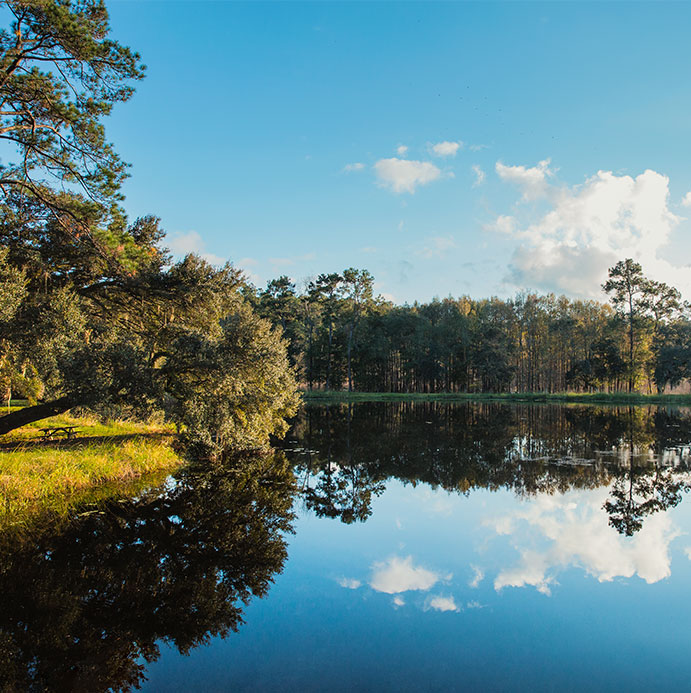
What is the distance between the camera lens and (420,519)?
12.7 m

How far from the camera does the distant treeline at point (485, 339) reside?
224 ft

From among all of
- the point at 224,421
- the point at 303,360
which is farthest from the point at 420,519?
the point at 303,360

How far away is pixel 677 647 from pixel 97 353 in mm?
15366

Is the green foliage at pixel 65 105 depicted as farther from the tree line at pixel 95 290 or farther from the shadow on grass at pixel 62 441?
the shadow on grass at pixel 62 441

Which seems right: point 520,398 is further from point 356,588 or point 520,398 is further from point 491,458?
point 356,588

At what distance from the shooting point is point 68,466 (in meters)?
13.4

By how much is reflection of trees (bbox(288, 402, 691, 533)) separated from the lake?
24cm

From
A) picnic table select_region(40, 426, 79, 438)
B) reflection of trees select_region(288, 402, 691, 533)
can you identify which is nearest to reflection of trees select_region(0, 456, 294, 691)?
reflection of trees select_region(288, 402, 691, 533)

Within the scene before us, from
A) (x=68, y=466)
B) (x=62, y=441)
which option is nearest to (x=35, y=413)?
(x=68, y=466)

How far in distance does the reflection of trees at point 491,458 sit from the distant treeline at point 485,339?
35.5 metres

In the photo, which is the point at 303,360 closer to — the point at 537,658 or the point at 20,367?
the point at 20,367

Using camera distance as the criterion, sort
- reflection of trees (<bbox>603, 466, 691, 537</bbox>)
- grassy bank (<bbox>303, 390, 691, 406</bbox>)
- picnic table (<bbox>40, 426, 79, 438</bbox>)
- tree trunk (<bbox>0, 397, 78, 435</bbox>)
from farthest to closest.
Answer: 1. grassy bank (<bbox>303, 390, 691, 406</bbox>)
2. picnic table (<bbox>40, 426, 79, 438</bbox>)
3. tree trunk (<bbox>0, 397, 78, 435</bbox>)
4. reflection of trees (<bbox>603, 466, 691, 537</bbox>)

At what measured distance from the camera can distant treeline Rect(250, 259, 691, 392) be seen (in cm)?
6838

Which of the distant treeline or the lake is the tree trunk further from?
the distant treeline
